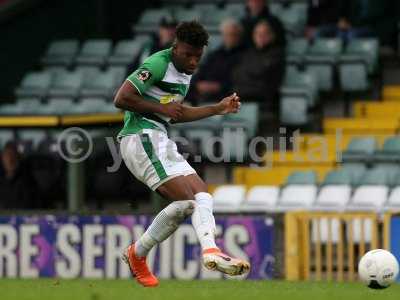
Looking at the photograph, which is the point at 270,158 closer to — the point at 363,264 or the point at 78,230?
the point at 78,230

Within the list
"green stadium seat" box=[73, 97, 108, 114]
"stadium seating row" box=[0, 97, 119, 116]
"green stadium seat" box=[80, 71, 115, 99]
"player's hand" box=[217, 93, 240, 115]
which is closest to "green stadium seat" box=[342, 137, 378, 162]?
"stadium seating row" box=[0, 97, 119, 116]

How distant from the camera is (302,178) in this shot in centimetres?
1541

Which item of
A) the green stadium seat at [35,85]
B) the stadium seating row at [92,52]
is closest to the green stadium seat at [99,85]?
the stadium seating row at [92,52]

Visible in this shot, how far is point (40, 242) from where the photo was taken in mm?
13812

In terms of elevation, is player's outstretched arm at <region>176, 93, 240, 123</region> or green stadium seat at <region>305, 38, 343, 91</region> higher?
green stadium seat at <region>305, 38, 343, 91</region>

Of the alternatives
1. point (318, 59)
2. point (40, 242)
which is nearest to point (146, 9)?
point (318, 59)

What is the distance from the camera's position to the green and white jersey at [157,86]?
975cm

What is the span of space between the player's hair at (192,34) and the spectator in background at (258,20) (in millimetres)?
6536

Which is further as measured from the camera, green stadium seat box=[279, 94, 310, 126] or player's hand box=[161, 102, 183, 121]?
green stadium seat box=[279, 94, 310, 126]

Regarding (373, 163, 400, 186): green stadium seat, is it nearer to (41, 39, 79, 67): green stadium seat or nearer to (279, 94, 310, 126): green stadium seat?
(279, 94, 310, 126): green stadium seat

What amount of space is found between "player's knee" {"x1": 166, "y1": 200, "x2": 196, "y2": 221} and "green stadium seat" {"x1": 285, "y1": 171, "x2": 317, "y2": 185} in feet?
18.1

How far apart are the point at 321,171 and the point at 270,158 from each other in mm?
688

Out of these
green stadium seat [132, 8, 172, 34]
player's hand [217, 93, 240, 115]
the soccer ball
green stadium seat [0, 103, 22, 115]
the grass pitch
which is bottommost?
the grass pitch

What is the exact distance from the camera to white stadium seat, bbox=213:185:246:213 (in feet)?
49.1
